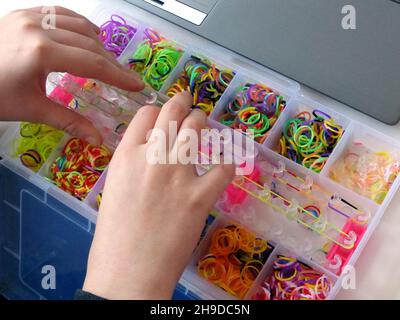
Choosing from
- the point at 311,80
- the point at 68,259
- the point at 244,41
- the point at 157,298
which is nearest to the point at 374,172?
the point at 311,80

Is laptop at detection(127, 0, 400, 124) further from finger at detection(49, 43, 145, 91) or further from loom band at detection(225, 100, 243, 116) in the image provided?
finger at detection(49, 43, 145, 91)

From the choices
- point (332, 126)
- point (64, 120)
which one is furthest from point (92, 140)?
point (332, 126)

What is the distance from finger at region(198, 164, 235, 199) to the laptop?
28cm

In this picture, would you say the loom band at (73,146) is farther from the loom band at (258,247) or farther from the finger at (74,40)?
the loom band at (258,247)

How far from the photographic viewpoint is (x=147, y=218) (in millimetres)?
684

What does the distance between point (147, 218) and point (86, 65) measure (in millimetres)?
259

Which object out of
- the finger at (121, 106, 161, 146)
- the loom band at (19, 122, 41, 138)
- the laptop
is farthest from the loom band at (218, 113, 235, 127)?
the loom band at (19, 122, 41, 138)

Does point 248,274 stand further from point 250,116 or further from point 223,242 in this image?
point 250,116

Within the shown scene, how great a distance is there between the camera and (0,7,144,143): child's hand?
0.76m

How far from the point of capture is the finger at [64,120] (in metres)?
0.80

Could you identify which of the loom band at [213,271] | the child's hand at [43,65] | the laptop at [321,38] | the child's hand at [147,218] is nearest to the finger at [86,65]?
the child's hand at [43,65]

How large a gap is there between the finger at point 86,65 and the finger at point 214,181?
22 cm
